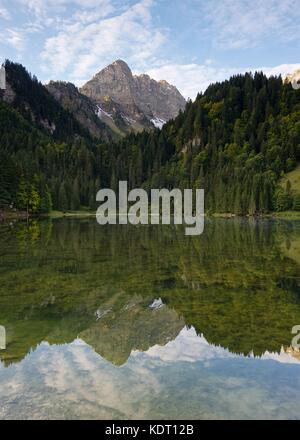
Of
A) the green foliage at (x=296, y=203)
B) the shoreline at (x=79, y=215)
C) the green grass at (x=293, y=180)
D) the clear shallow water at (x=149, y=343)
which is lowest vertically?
the clear shallow water at (x=149, y=343)

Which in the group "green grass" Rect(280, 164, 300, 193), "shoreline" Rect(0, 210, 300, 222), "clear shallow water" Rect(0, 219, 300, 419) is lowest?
"clear shallow water" Rect(0, 219, 300, 419)

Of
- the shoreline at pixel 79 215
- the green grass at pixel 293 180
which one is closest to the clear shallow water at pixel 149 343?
the shoreline at pixel 79 215

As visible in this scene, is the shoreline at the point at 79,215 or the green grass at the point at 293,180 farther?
the green grass at the point at 293,180

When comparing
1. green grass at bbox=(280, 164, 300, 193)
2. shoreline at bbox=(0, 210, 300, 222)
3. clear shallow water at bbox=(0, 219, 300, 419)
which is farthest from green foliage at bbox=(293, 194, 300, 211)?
clear shallow water at bbox=(0, 219, 300, 419)

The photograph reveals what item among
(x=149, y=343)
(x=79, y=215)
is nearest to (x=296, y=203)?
(x=79, y=215)

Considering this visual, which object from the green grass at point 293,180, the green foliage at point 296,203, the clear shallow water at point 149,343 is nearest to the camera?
the clear shallow water at point 149,343

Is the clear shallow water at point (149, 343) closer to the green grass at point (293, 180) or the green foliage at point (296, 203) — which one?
the green foliage at point (296, 203)

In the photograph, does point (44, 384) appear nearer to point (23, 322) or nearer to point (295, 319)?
point (23, 322)

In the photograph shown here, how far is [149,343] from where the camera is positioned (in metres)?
14.3

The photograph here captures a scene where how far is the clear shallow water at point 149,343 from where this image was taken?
9688mm

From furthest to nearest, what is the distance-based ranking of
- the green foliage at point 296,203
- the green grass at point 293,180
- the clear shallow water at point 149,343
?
the green grass at point 293,180 < the green foliage at point 296,203 < the clear shallow water at point 149,343

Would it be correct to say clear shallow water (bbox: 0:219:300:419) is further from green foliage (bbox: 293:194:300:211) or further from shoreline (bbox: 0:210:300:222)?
green foliage (bbox: 293:194:300:211)

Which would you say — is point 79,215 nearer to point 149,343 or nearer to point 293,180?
point 293,180

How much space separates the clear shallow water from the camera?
9.69m
